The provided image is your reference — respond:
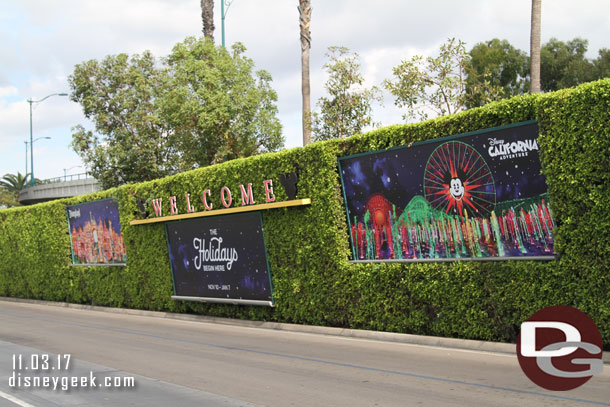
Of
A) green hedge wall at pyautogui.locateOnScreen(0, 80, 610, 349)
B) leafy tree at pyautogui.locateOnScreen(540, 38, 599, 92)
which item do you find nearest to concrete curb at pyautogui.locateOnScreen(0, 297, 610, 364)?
green hedge wall at pyautogui.locateOnScreen(0, 80, 610, 349)

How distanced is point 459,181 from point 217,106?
16.3 meters

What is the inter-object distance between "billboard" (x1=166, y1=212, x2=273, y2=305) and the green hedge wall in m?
0.41

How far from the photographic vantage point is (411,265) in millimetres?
12828

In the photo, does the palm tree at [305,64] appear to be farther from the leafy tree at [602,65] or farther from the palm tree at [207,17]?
the leafy tree at [602,65]

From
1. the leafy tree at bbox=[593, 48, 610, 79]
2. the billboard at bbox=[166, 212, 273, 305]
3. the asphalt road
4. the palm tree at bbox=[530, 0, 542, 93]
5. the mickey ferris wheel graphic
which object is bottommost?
the asphalt road

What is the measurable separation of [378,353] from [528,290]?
9.31 feet

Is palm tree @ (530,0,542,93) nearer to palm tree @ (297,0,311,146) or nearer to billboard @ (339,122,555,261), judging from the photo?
billboard @ (339,122,555,261)

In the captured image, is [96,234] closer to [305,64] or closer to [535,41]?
[305,64]

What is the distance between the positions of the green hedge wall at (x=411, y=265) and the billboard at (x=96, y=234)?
563 mm

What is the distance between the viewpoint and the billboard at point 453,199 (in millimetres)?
10836

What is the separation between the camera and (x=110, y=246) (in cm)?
2320

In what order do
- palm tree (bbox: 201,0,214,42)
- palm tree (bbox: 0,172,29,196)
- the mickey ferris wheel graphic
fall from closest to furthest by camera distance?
the mickey ferris wheel graphic < palm tree (bbox: 201,0,214,42) < palm tree (bbox: 0,172,29,196)

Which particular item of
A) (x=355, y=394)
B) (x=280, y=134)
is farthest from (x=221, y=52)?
(x=355, y=394)

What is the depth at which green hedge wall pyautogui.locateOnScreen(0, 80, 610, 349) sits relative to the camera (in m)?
9.93
